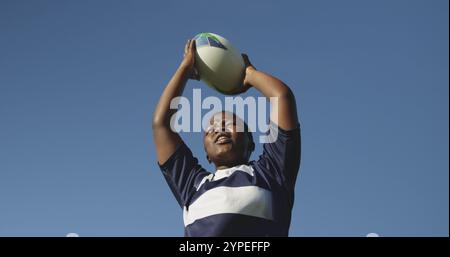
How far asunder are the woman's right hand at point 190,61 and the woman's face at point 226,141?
1.63ft

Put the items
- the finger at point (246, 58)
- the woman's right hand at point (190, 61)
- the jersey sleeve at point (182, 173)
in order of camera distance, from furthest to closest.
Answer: the finger at point (246, 58) < the woman's right hand at point (190, 61) < the jersey sleeve at point (182, 173)

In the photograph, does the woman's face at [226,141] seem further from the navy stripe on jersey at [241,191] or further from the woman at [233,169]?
the navy stripe on jersey at [241,191]

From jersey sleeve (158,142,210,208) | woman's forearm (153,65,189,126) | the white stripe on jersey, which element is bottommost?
the white stripe on jersey

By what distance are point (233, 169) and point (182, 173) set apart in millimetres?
504

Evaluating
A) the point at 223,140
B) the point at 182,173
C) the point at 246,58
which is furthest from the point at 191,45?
the point at 182,173

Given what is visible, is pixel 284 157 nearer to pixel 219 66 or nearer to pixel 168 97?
pixel 219 66

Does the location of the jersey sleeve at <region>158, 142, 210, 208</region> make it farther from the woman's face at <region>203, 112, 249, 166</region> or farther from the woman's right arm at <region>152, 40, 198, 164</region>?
the woman's face at <region>203, 112, 249, 166</region>

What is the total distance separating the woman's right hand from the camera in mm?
5816

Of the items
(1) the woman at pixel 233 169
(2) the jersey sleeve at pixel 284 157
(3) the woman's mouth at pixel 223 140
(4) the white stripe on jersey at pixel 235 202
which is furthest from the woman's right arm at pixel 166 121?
(2) the jersey sleeve at pixel 284 157

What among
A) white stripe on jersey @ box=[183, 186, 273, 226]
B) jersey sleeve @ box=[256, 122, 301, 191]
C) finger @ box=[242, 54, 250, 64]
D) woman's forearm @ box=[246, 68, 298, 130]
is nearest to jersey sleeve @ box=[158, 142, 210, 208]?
white stripe on jersey @ box=[183, 186, 273, 226]

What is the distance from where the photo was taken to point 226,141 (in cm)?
562

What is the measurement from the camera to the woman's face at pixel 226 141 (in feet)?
18.4

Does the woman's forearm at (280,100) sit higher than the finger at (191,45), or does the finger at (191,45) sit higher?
the finger at (191,45)

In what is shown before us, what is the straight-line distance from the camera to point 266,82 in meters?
5.60
